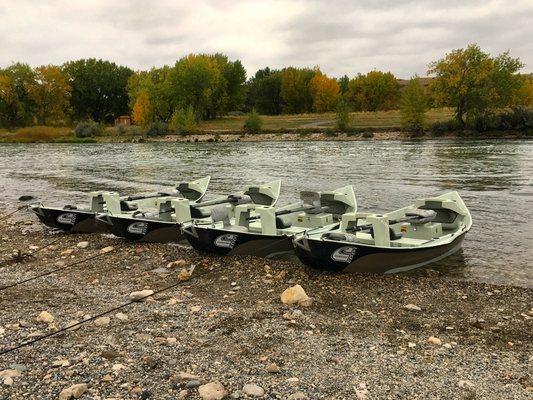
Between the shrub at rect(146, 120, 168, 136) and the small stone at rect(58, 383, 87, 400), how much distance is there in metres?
86.6

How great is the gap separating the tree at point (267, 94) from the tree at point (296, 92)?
374 cm

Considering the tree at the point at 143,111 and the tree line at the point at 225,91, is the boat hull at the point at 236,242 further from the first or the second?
the tree at the point at 143,111

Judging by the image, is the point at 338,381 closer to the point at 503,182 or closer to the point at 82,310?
the point at 82,310

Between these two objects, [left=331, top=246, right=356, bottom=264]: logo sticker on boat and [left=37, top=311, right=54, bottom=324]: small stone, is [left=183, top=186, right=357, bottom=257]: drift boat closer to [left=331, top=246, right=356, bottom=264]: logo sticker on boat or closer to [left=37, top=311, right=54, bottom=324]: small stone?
[left=331, top=246, right=356, bottom=264]: logo sticker on boat

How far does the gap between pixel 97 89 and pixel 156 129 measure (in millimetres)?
42709

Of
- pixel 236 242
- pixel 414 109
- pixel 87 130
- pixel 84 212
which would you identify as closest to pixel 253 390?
pixel 236 242

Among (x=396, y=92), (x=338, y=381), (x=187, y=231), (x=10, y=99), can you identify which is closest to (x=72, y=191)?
(x=187, y=231)

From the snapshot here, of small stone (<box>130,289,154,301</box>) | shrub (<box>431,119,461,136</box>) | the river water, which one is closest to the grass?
shrub (<box>431,119,461,136</box>)

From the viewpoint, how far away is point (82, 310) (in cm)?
869

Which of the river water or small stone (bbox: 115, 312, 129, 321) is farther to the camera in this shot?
the river water

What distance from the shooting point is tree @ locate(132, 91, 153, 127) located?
98125 millimetres

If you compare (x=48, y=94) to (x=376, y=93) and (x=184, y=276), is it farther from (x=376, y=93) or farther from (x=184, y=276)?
(x=184, y=276)

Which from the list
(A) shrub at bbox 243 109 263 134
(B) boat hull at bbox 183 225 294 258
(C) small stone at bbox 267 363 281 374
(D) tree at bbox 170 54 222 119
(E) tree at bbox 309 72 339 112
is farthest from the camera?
(E) tree at bbox 309 72 339 112

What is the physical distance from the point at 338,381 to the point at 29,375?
13.0ft
